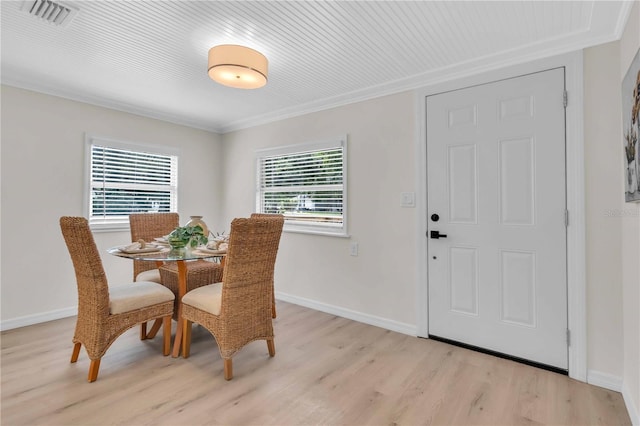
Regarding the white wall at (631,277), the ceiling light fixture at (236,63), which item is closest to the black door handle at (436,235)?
the white wall at (631,277)

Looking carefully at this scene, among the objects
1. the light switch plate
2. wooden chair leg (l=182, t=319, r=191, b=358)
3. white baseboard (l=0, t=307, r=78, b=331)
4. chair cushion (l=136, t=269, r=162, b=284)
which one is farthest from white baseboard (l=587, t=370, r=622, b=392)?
white baseboard (l=0, t=307, r=78, b=331)

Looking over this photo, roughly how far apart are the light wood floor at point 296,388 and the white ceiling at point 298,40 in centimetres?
230

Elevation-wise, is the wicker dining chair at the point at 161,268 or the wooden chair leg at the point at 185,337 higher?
the wicker dining chair at the point at 161,268

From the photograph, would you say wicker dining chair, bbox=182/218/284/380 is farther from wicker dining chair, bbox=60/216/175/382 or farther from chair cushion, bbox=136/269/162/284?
chair cushion, bbox=136/269/162/284

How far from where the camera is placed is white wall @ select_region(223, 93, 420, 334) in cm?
301

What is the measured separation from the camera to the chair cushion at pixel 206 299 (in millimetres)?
2219

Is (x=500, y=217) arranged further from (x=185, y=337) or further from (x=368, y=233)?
(x=185, y=337)

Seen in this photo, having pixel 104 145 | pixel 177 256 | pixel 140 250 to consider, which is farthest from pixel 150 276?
pixel 104 145

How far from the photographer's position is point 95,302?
212 cm

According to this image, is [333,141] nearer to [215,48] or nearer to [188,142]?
[215,48]

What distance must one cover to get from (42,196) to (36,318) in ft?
3.93

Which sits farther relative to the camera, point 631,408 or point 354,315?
→ point 354,315

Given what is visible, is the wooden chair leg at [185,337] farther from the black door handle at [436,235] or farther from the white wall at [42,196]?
the black door handle at [436,235]

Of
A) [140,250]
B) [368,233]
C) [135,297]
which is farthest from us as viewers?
[368,233]
